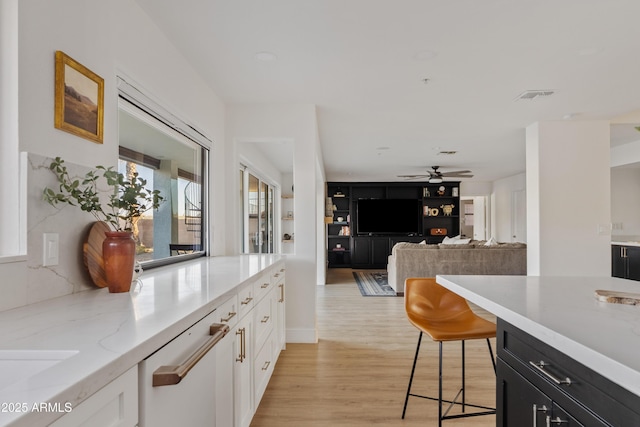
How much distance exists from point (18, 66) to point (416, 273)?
563 centimetres

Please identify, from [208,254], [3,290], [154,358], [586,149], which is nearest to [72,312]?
[3,290]

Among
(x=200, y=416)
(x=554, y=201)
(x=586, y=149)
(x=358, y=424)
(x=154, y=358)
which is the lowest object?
(x=358, y=424)

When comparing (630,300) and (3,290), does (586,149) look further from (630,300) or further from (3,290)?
(3,290)

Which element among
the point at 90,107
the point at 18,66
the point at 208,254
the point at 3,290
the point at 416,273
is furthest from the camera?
the point at 416,273

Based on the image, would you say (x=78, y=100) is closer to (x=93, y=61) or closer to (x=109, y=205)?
(x=93, y=61)

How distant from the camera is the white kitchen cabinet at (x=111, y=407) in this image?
2.12ft

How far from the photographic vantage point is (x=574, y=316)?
3.56 ft

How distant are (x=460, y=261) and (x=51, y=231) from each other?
5.72 meters

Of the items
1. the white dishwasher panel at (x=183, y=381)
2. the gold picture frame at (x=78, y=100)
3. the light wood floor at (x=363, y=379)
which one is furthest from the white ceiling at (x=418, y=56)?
the light wood floor at (x=363, y=379)

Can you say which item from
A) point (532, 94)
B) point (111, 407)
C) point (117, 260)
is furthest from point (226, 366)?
point (532, 94)

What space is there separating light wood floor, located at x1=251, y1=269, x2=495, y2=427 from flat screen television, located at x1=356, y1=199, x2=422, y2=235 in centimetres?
552

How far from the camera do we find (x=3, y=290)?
1.15 m

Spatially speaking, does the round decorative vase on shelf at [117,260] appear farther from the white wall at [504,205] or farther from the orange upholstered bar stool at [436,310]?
the white wall at [504,205]

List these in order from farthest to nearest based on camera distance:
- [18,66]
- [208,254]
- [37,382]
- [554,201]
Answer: [554,201] → [208,254] → [18,66] → [37,382]
